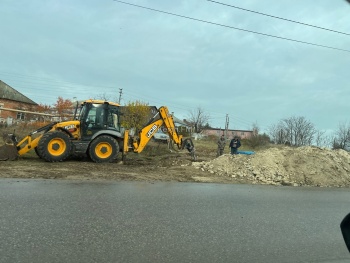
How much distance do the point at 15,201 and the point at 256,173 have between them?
35.9ft

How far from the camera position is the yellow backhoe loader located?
51.3ft

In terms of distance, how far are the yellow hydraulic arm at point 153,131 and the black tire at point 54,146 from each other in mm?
2871

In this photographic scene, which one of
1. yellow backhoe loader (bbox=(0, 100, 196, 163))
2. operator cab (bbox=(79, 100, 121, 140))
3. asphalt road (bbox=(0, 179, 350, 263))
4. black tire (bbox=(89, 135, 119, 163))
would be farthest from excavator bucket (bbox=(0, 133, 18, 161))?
asphalt road (bbox=(0, 179, 350, 263))

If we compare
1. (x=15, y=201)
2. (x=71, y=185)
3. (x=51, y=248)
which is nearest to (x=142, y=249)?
(x=51, y=248)

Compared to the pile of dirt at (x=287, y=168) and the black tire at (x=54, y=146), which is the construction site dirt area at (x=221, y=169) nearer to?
the pile of dirt at (x=287, y=168)

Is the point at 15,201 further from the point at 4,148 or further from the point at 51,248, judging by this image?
the point at 4,148

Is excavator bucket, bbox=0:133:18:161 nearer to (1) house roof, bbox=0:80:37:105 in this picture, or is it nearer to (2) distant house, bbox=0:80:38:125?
(2) distant house, bbox=0:80:38:125

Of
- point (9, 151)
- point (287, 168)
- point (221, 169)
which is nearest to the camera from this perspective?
point (9, 151)

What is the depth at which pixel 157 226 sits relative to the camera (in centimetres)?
626

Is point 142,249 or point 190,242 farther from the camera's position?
point 190,242

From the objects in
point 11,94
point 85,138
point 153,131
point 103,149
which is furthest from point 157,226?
point 11,94

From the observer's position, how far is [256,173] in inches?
629

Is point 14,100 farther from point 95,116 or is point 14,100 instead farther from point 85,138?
point 85,138

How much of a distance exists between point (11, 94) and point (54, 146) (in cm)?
4764
